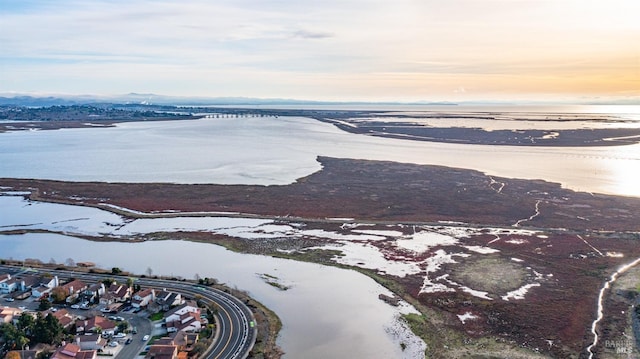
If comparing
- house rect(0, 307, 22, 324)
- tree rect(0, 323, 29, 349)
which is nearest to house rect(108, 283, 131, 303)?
house rect(0, 307, 22, 324)

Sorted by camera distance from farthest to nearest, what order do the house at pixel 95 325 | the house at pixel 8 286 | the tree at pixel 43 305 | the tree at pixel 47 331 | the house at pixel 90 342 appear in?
the house at pixel 8 286, the tree at pixel 43 305, the house at pixel 95 325, the tree at pixel 47 331, the house at pixel 90 342

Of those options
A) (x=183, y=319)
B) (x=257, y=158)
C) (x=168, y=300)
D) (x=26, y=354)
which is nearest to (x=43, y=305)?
(x=26, y=354)

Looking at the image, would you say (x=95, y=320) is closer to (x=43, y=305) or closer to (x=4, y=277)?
(x=43, y=305)

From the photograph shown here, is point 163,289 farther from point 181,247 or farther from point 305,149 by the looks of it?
point 305,149

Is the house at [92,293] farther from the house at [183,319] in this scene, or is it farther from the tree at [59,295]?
the house at [183,319]

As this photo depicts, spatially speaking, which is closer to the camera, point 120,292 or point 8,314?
point 8,314

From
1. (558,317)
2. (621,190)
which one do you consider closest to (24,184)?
(558,317)

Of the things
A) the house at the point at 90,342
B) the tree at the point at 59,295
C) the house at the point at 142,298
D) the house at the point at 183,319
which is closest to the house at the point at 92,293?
the tree at the point at 59,295
